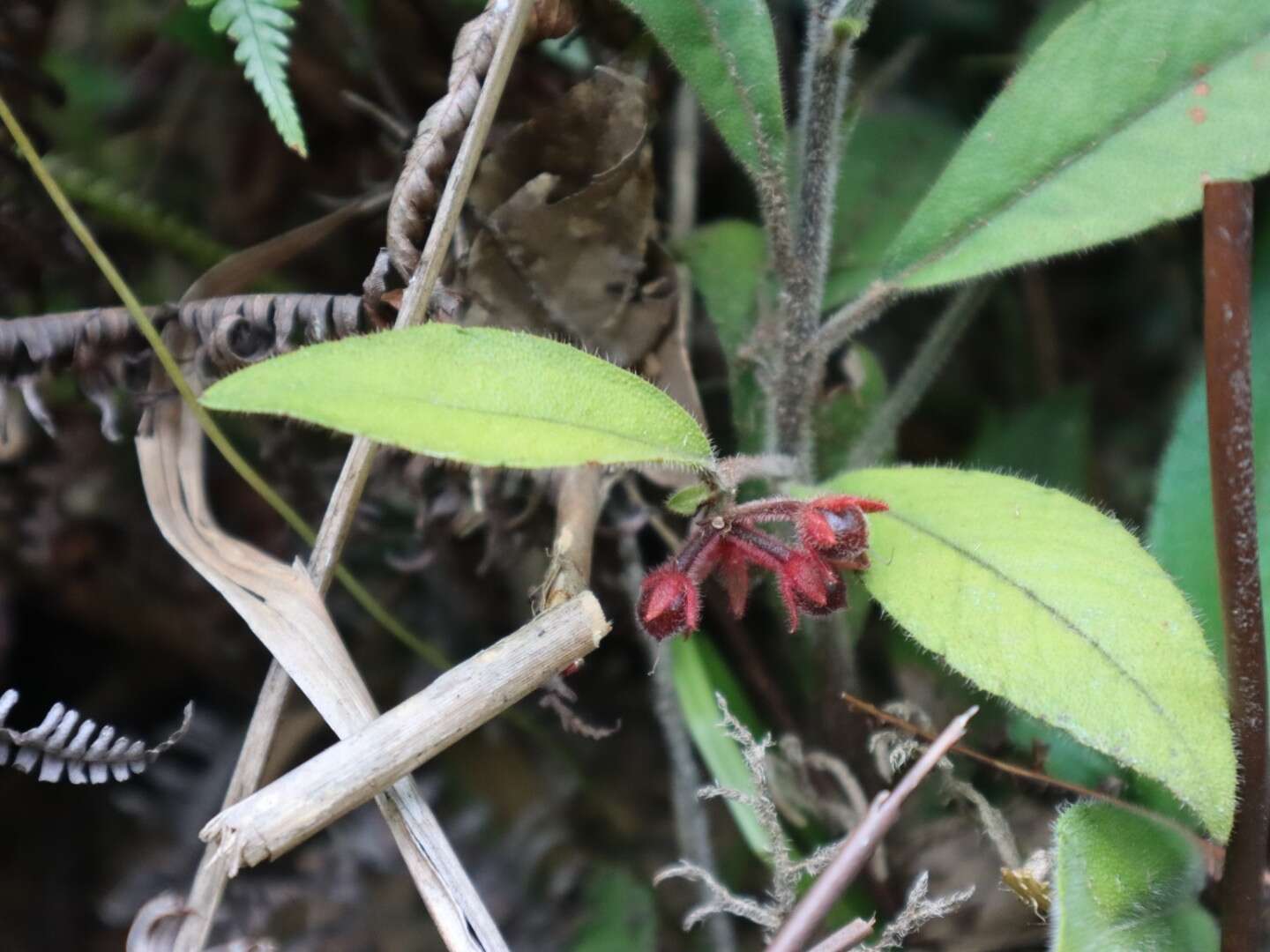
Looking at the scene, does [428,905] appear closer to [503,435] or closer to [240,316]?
[503,435]

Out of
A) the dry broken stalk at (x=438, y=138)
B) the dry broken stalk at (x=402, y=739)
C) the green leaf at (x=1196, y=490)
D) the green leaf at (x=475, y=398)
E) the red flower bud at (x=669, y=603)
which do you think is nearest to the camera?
the green leaf at (x=475, y=398)

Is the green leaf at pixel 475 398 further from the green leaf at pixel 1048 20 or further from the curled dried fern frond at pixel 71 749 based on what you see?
the green leaf at pixel 1048 20

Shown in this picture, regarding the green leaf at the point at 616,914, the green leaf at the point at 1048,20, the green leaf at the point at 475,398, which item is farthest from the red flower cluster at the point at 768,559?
the green leaf at the point at 1048,20

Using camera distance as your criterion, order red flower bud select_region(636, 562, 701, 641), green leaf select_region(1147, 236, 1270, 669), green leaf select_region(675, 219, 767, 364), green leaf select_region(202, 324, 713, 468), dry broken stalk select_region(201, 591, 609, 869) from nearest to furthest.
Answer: green leaf select_region(202, 324, 713, 468) → dry broken stalk select_region(201, 591, 609, 869) → red flower bud select_region(636, 562, 701, 641) → green leaf select_region(1147, 236, 1270, 669) → green leaf select_region(675, 219, 767, 364)

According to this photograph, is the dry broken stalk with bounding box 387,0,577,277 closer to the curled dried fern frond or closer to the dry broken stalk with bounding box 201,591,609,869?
the dry broken stalk with bounding box 201,591,609,869

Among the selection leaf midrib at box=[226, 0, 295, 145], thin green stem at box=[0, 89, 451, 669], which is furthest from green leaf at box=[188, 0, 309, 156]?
thin green stem at box=[0, 89, 451, 669]
